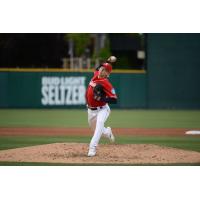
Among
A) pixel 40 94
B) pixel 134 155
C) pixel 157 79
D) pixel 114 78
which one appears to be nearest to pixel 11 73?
pixel 40 94

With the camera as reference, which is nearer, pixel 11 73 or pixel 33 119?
pixel 33 119

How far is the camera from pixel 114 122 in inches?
679

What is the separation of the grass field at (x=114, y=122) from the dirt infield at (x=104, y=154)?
0.64 meters

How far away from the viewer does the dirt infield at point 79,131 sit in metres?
13.5

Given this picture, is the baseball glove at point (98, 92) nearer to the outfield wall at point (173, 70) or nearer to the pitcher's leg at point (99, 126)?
the pitcher's leg at point (99, 126)

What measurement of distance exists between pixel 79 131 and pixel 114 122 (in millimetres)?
3062

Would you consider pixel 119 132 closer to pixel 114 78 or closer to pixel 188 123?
pixel 188 123

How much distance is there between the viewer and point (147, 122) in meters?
17.2

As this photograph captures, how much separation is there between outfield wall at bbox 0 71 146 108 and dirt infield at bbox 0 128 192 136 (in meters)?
7.16

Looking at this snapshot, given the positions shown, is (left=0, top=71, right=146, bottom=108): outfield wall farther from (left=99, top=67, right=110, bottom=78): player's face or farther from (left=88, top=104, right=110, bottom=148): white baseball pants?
(left=99, top=67, right=110, bottom=78): player's face

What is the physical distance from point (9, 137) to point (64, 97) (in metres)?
9.44

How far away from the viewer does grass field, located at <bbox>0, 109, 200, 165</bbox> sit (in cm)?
1191

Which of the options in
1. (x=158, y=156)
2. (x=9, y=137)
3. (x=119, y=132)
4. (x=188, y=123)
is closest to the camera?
(x=158, y=156)

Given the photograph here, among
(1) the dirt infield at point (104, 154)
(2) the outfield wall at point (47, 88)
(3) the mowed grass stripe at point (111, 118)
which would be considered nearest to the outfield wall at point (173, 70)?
(3) the mowed grass stripe at point (111, 118)
